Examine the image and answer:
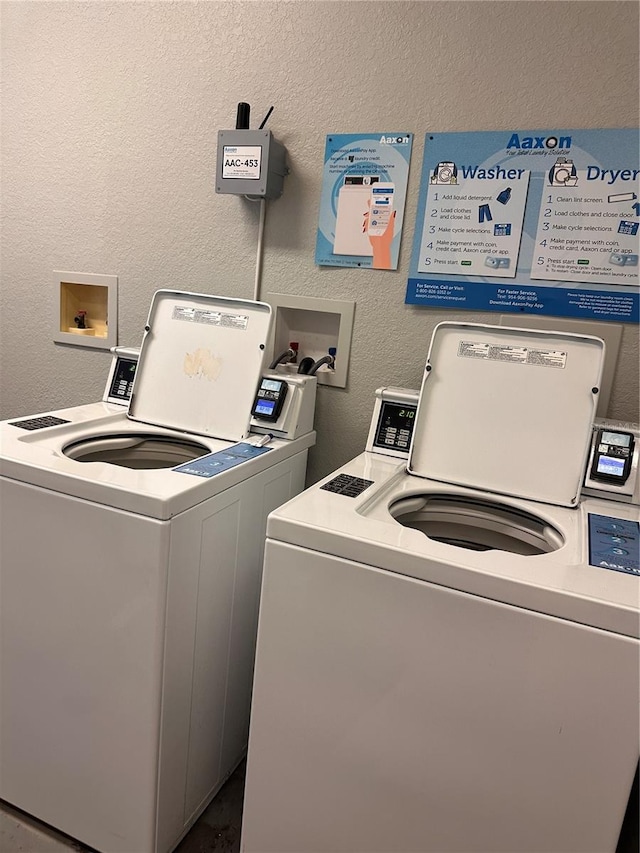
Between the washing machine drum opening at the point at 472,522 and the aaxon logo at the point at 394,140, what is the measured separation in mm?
1006

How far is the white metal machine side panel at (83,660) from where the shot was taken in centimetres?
125

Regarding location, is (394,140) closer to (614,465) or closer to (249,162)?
(249,162)

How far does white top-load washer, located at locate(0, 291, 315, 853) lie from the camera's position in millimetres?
1255

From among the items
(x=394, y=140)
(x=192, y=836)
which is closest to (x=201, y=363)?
(x=394, y=140)

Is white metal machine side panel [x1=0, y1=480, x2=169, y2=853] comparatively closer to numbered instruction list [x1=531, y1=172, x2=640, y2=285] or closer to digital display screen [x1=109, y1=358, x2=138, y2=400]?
digital display screen [x1=109, y1=358, x2=138, y2=400]

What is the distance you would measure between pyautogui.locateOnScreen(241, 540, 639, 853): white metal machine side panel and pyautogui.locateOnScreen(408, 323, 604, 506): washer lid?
54cm

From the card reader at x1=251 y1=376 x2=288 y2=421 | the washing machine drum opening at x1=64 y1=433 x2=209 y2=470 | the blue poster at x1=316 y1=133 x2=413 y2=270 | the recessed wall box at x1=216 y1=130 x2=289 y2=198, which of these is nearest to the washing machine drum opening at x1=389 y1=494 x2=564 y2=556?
the card reader at x1=251 y1=376 x2=288 y2=421

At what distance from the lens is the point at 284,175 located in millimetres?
1855

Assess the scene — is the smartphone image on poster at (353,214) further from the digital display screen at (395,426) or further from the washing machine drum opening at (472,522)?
the washing machine drum opening at (472,522)

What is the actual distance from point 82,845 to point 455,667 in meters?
1.12

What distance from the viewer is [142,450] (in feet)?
6.09

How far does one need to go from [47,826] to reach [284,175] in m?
1.92

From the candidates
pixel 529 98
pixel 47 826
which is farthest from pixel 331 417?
pixel 47 826

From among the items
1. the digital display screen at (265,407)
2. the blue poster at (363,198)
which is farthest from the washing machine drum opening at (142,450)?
the blue poster at (363,198)
